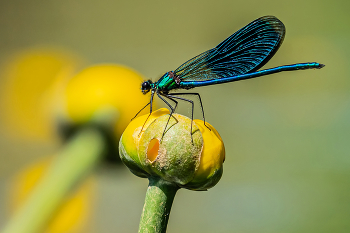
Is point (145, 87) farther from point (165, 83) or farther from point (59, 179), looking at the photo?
point (59, 179)

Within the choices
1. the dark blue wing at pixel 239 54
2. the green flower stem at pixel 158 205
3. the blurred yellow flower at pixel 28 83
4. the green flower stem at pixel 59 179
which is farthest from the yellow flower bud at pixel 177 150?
the blurred yellow flower at pixel 28 83

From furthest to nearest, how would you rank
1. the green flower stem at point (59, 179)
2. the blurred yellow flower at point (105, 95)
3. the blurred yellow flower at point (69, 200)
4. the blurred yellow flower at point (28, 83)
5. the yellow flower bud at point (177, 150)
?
the blurred yellow flower at point (28, 83) < the blurred yellow flower at point (69, 200) < the blurred yellow flower at point (105, 95) < the green flower stem at point (59, 179) < the yellow flower bud at point (177, 150)

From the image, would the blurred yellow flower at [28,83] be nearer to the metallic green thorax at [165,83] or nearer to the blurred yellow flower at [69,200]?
the blurred yellow flower at [69,200]

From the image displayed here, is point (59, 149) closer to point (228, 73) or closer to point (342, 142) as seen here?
point (228, 73)

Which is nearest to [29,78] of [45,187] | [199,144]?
[45,187]

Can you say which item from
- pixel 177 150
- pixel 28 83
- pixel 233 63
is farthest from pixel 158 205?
pixel 28 83

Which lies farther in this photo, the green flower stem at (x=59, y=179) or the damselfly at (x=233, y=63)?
the damselfly at (x=233, y=63)
